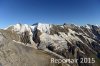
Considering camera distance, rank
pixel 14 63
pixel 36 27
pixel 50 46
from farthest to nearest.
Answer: pixel 36 27, pixel 50 46, pixel 14 63

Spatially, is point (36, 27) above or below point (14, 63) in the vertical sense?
above

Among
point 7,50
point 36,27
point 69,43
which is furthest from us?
point 36,27

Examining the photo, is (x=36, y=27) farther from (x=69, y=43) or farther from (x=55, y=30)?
(x=69, y=43)

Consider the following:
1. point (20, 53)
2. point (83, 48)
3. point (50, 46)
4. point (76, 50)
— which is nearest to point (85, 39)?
point (83, 48)

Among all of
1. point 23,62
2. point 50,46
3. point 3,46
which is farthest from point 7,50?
point 50,46

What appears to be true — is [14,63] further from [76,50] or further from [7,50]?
[76,50]

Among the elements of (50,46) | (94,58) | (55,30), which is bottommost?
(94,58)

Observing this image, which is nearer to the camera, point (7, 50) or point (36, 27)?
point (7, 50)
